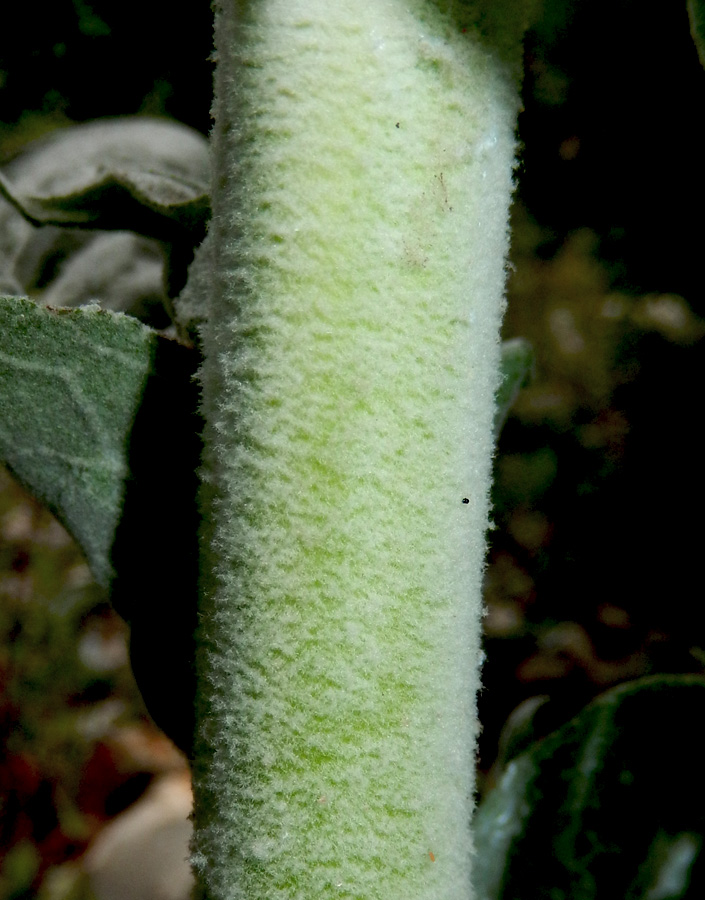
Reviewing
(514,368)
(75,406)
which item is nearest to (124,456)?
(75,406)

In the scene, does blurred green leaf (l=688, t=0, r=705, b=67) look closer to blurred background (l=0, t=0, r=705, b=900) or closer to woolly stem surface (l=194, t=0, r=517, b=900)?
woolly stem surface (l=194, t=0, r=517, b=900)

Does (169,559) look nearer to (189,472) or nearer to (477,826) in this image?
(189,472)

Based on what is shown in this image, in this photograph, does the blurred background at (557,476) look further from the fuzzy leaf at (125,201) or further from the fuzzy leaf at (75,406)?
the fuzzy leaf at (75,406)

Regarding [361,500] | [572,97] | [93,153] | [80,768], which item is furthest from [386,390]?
[80,768]

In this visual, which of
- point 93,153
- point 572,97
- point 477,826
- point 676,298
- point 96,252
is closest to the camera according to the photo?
point 477,826

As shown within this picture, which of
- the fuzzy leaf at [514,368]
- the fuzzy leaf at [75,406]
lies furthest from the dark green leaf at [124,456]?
the fuzzy leaf at [514,368]

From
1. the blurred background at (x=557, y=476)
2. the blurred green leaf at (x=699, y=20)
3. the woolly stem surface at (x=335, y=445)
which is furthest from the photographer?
the blurred background at (x=557, y=476)
